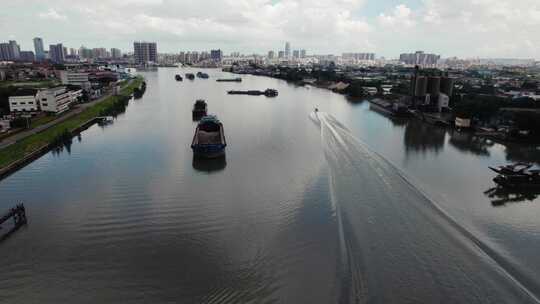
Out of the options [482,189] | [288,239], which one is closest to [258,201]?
[288,239]

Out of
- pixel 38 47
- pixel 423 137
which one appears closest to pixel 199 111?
pixel 423 137

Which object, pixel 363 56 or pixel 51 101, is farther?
pixel 363 56

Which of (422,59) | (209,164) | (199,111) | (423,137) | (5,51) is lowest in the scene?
(209,164)

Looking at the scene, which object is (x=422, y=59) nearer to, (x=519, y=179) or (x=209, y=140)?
(x=519, y=179)

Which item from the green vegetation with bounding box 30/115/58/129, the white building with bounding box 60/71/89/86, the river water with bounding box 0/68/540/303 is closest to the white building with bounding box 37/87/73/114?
the green vegetation with bounding box 30/115/58/129

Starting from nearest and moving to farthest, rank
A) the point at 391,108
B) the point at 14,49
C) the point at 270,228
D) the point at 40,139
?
the point at 270,228 → the point at 40,139 → the point at 391,108 → the point at 14,49

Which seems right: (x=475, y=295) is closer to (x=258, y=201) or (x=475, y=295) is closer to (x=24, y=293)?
(x=258, y=201)

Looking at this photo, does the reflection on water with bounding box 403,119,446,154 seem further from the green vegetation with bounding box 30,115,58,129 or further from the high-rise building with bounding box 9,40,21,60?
the high-rise building with bounding box 9,40,21,60
